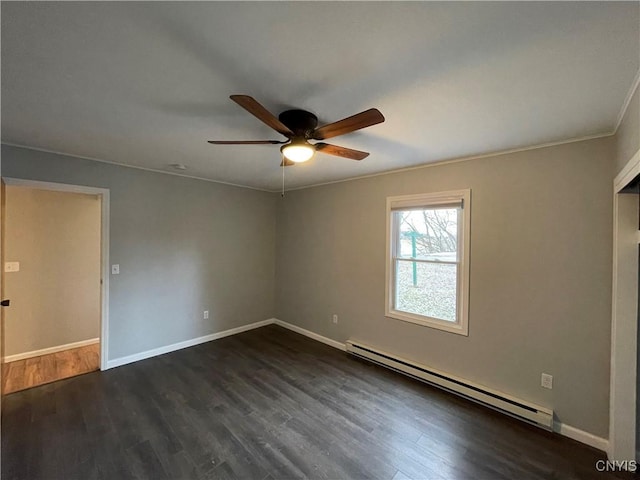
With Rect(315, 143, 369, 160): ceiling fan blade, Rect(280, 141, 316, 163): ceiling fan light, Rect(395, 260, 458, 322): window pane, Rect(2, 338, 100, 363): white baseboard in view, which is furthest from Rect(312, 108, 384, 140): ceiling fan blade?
Rect(2, 338, 100, 363): white baseboard

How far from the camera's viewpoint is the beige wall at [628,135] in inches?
57.5

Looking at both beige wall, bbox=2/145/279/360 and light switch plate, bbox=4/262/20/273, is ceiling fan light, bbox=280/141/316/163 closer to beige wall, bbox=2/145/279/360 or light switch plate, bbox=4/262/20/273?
beige wall, bbox=2/145/279/360

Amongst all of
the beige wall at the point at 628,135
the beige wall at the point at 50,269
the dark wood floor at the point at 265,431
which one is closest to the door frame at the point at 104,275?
the dark wood floor at the point at 265,431

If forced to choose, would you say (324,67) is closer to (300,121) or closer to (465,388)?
(300,121)

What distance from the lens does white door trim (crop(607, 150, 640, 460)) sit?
1.81m

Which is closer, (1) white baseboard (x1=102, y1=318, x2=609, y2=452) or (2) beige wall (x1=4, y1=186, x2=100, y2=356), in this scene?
(1) white baseboard (x1=102, y1=318, x2=609, y2=452)

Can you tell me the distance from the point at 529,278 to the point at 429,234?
1022 millimetres

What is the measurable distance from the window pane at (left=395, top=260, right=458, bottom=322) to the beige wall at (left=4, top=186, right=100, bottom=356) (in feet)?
14.0

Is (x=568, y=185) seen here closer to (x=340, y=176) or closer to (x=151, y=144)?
(x=340, y=176)

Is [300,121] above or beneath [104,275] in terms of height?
above

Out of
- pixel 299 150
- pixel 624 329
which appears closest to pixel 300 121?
pixel 299 150

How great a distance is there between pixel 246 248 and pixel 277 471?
3232mm

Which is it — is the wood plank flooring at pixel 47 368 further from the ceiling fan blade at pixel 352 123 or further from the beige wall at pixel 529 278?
the ceiling fan blade at pixel 352 123

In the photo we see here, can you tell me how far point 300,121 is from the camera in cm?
180
